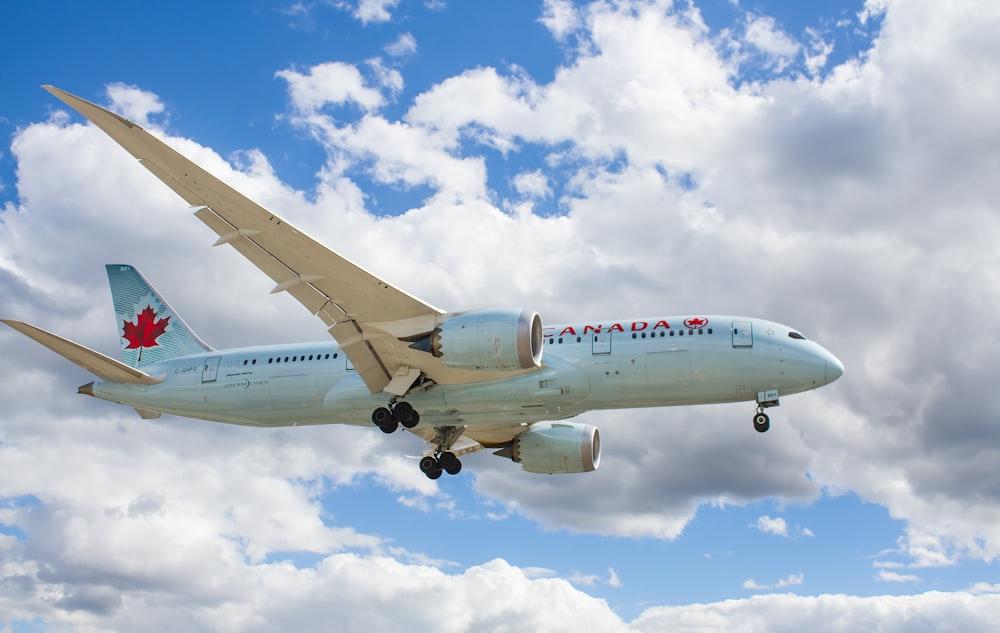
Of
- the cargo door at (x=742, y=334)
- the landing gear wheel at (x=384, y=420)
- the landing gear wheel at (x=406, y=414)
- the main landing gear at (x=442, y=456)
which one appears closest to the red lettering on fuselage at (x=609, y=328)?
the cargo door at (x=742, y=334)

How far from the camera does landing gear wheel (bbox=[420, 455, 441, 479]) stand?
38594 millimetres

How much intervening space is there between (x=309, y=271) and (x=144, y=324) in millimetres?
13519

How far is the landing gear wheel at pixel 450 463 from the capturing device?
38.4 metres

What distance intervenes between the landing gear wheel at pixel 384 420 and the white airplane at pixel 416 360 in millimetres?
41

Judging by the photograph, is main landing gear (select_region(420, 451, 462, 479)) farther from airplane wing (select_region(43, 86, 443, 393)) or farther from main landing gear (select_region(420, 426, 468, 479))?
airplane wing (select_region(43, 86, 443, 393))

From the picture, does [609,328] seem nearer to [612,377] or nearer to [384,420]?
[612,377]

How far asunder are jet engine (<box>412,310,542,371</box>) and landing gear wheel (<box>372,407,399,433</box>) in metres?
3.89

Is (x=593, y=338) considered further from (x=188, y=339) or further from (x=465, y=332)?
(x=188, y=339)

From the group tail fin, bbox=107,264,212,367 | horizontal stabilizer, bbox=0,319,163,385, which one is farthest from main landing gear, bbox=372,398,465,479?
horizontal stabilizer, bbox=0,319,163,385

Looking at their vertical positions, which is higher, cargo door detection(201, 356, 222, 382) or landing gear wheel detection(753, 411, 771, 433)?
cargo door detection(201, 356, 222, 382)

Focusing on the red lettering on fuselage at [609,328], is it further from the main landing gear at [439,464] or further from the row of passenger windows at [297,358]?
the main landing gear at [439,464]

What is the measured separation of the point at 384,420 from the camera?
108ft

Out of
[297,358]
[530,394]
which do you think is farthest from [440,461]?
[530,394]

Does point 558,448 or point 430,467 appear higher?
point 558,448
